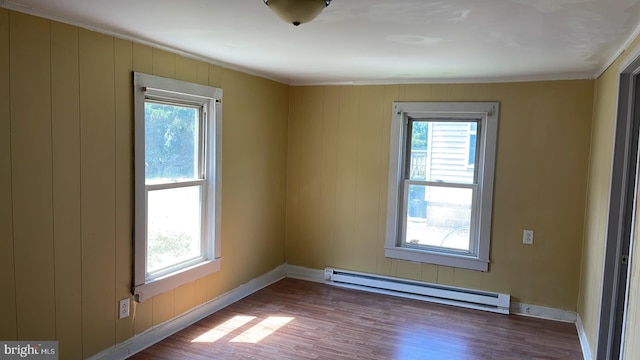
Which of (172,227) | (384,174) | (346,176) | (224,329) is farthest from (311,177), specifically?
(224,329)

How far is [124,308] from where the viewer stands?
3014 millimetres

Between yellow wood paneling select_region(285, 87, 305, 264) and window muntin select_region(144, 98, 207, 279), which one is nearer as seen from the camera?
window muntin select_region(144, 98, 207, 279)

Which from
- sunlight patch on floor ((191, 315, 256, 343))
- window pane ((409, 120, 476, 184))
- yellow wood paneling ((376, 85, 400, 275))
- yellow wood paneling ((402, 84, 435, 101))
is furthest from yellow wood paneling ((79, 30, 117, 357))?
window pane ((409, 120, 476, 184))

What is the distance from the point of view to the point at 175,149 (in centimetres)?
341

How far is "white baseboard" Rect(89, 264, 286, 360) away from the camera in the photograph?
3002 millimetres

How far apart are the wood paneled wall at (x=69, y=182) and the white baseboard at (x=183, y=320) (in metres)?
0.05

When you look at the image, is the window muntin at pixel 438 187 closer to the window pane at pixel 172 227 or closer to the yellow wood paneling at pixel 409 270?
the yellow wood paneling at pixel 409 270

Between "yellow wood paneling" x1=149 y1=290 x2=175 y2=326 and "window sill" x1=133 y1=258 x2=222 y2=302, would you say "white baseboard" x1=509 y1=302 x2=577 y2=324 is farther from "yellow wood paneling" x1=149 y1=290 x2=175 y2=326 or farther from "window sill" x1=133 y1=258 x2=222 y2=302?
"yellow wood paneling" x1=149 y1=290 x2=175 y2=326

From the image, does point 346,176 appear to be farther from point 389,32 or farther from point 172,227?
point 389,32

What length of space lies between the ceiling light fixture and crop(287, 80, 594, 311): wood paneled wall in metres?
2.97

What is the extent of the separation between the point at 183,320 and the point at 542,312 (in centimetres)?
309

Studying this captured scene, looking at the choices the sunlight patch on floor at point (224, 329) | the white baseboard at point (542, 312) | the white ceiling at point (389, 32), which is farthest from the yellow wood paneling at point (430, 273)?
the white ceiling at point (389, 32)

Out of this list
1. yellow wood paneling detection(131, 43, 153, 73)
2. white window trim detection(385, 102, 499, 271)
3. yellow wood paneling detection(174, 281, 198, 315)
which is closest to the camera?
yellow wood paneling detection(131, 43, 153, 73)

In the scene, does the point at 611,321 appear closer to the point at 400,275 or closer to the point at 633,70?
the point at 633,70
